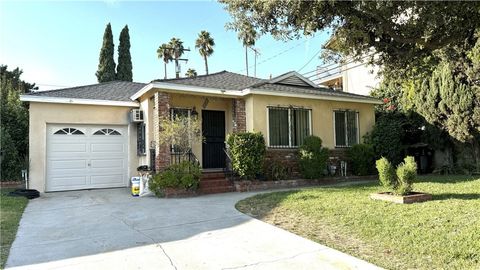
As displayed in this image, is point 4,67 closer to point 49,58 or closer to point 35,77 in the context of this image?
point 35,77

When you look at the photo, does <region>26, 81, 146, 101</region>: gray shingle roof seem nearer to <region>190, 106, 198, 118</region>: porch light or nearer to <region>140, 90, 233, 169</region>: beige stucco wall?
<region>140, 90, 233, 169</region>: beige stucco wall

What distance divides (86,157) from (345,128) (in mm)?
10215

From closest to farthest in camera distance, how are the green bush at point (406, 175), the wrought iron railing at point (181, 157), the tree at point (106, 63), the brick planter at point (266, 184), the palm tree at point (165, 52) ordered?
the green bush at point (406, 175) < the brick planter at point (266, 184) < the wrought iron railing at point (181, 157) < the tree at point (106, 63) < the palm tree at point (165, 52)

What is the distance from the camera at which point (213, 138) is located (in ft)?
43.9

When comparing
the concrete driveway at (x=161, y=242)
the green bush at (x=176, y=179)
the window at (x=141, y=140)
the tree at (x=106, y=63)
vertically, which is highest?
the tree at (x=106, y=63)

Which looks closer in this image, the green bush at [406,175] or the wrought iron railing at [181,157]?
the green bush at [406,175]

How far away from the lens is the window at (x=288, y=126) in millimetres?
12500

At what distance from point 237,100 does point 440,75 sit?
7142 mm

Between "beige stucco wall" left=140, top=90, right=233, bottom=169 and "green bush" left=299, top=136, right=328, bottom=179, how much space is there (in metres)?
2.95

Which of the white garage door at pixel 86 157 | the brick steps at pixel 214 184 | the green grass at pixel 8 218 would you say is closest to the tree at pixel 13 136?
the green grass at pixel 8 218

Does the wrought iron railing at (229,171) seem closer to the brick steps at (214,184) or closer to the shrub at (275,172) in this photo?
the brick steps at (214,184)

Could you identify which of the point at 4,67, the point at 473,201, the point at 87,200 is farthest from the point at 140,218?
the point at 4,67

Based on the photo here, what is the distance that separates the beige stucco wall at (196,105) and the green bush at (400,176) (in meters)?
6.71

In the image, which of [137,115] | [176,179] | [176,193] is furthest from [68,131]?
[176,193]
